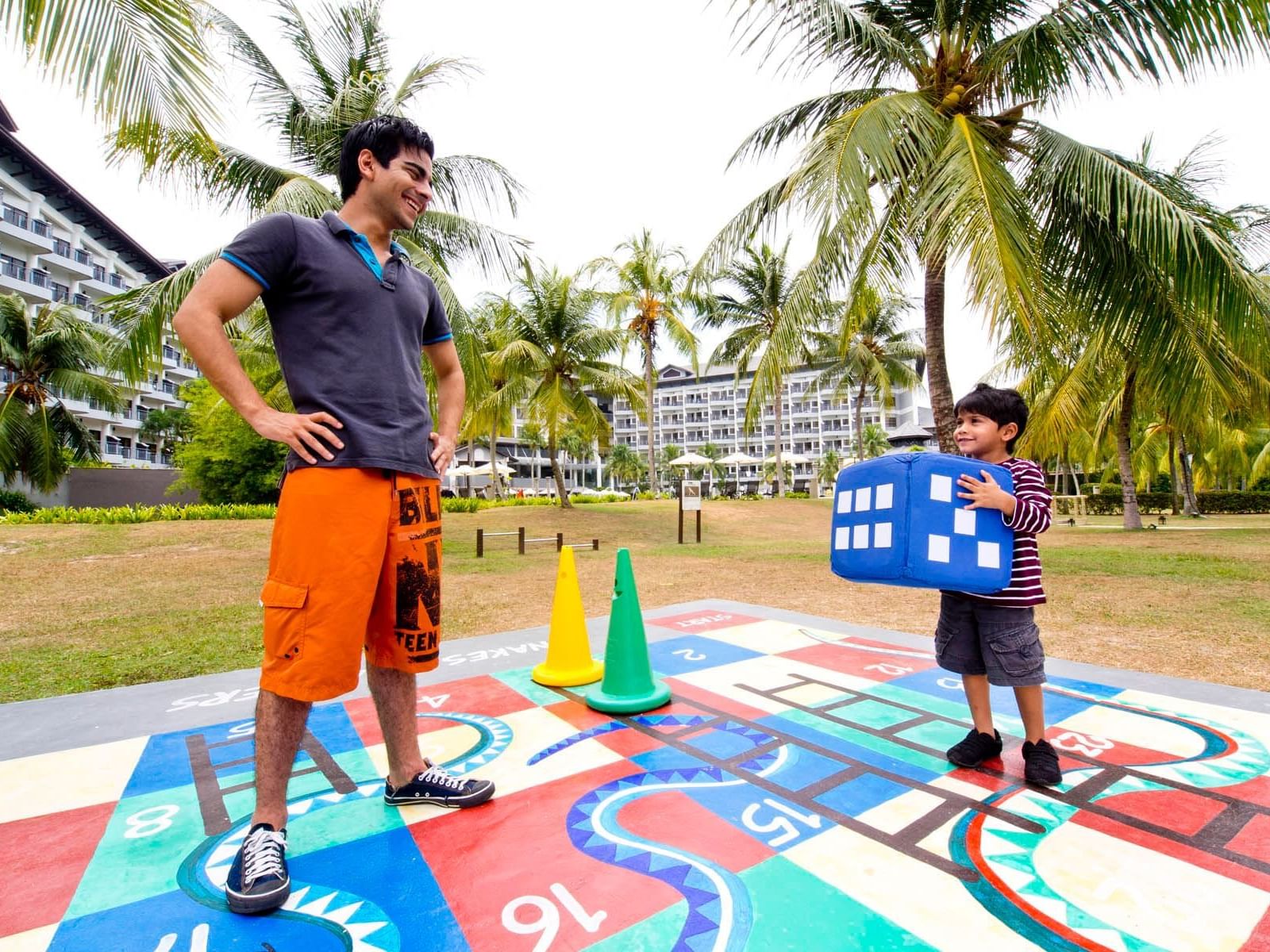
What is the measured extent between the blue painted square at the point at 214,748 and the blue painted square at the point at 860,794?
1978 mm

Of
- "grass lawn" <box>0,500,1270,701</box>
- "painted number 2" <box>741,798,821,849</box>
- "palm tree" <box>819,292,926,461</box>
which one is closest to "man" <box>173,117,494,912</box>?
"painted number 2" <box>741,798,821,849</box>

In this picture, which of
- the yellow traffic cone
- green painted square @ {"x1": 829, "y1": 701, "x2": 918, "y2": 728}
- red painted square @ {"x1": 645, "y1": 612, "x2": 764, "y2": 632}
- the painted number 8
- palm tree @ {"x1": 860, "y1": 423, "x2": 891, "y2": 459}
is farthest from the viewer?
palm tree @ {"x1": 860, "y1": 423, "x2": 891, "y2": 459}

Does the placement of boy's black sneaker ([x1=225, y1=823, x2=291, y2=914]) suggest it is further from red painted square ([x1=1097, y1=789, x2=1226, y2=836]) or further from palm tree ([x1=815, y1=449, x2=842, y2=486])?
palm tree ([x1=815, y1=449, x2=842, y2=486])

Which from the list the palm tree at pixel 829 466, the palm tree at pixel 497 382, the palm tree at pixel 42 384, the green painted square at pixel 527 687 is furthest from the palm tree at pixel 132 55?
the palm tree at pixel 829 466

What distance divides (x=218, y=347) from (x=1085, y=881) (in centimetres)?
283

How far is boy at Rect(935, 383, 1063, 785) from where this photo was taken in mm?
2295

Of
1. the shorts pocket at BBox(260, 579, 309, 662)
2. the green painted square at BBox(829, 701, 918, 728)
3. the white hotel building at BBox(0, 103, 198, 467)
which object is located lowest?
the green painted square at BBox(829, 701, 918, 728)

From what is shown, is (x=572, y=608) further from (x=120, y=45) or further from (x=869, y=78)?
(x=869, y=78)

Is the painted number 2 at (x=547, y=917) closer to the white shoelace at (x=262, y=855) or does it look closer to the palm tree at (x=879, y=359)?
the white shoelace at (x=262, y=855)

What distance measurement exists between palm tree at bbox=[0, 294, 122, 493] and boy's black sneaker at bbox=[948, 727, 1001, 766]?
73.8 feet

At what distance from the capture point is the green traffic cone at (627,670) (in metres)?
3.10

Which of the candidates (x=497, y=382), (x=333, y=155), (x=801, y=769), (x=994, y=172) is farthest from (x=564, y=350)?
(x=801, y=769)

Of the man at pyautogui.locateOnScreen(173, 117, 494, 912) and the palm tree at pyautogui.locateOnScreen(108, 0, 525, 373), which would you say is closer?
the man at pyautogui.locateOnScreen(173, 117, 494, 912)

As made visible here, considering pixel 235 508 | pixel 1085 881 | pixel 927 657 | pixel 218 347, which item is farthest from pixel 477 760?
pixel 235 508
